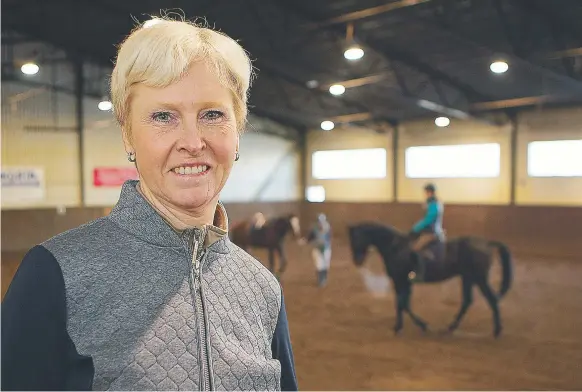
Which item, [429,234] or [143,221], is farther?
[429,234]

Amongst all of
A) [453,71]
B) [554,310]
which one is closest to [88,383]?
[453,71]

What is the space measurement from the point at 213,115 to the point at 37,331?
0.85ft

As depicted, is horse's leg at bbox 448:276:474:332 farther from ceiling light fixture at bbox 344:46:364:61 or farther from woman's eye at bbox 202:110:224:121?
woman's eye at bbox 202:110:224:121

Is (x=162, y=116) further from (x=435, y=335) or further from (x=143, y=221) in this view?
(x=435, y=335)

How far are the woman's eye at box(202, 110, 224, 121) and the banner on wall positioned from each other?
141 cm

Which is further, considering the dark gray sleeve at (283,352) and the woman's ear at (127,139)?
the dark gray sleeve at (283,352)

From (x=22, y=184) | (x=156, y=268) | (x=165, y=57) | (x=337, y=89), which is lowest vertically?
(x=156, y=268)

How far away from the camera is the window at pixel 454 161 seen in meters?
1.87

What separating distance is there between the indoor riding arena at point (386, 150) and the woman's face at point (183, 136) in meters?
1.19

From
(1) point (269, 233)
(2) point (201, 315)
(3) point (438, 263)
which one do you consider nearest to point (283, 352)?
(2) point (201, 315)

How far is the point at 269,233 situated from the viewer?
Result: 2.29 meters

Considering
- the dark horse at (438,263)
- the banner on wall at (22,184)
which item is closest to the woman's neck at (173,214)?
the banner on wall at (22,184)

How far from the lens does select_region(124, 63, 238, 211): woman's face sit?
500 mm

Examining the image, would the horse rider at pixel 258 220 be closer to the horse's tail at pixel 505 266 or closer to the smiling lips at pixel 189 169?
the horse's tail at pixel 505 266
